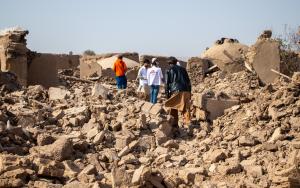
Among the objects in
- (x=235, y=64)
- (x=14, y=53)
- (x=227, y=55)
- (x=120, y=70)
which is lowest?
(x=120, y=70)

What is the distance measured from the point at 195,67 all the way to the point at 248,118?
9.63m

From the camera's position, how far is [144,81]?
38.8ft

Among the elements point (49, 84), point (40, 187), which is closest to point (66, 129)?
point (40, 187)

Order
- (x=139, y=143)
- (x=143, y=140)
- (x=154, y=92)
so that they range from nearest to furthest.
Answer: (x=139, y=143)
(x=143, y=140)
(x=154, y=92)

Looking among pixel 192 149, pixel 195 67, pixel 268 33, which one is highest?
pixel 268 33

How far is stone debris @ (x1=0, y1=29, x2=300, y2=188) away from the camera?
5.63m

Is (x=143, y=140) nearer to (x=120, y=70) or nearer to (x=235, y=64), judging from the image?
(x=120, y=70)

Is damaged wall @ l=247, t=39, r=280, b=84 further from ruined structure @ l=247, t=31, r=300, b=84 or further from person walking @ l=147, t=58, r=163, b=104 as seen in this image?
person walking @ l=147, t=58, r=163, b=104

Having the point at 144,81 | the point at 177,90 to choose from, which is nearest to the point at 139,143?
the point at 177,90

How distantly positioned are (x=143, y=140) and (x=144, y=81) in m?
4.23

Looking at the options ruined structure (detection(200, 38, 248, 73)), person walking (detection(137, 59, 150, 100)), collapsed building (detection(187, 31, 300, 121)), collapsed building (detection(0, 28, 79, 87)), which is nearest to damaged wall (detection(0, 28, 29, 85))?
collapsed building (detection(0, 28, 79, 87))

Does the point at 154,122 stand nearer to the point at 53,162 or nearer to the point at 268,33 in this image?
the point at 53,162

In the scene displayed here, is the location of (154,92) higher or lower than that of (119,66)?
lower

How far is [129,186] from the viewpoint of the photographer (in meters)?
5.37
